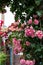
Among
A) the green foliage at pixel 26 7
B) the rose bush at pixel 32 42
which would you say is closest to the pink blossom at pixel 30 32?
the rose bush at pixel 32 42

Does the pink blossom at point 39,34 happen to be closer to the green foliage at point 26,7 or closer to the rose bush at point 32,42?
the rose bush at point 32,42

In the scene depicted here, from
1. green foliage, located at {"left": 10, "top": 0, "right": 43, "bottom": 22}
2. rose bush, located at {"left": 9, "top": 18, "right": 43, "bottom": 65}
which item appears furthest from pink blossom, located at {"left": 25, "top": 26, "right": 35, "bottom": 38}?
green foliage, located at {"left": 10, "top": 0, "right": 43, "bottom": 22}

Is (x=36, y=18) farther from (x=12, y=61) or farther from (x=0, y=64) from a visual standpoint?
(x=12, y=61)

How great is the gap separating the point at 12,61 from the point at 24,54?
266 cm

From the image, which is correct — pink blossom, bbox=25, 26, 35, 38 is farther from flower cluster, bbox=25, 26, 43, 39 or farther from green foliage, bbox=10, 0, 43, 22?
green foliage, bbox=10, 0, 43, 22

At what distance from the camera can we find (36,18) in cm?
209

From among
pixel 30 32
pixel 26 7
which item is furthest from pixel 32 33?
pixel 26 7

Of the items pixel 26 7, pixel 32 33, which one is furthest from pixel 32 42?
pixel 26 7

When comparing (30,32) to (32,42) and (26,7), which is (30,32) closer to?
(32,42)

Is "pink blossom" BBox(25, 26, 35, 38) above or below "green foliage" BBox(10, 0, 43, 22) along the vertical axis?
below

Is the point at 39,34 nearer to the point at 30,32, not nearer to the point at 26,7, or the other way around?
the point at 30,32

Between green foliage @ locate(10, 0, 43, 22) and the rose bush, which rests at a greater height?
green foliage @ locate(10, 0, 43, 22)

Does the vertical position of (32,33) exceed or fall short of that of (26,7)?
it falls short

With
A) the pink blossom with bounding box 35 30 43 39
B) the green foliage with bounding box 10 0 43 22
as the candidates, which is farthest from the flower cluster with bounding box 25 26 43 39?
the green foliage with bounding box 10 0 43 22
